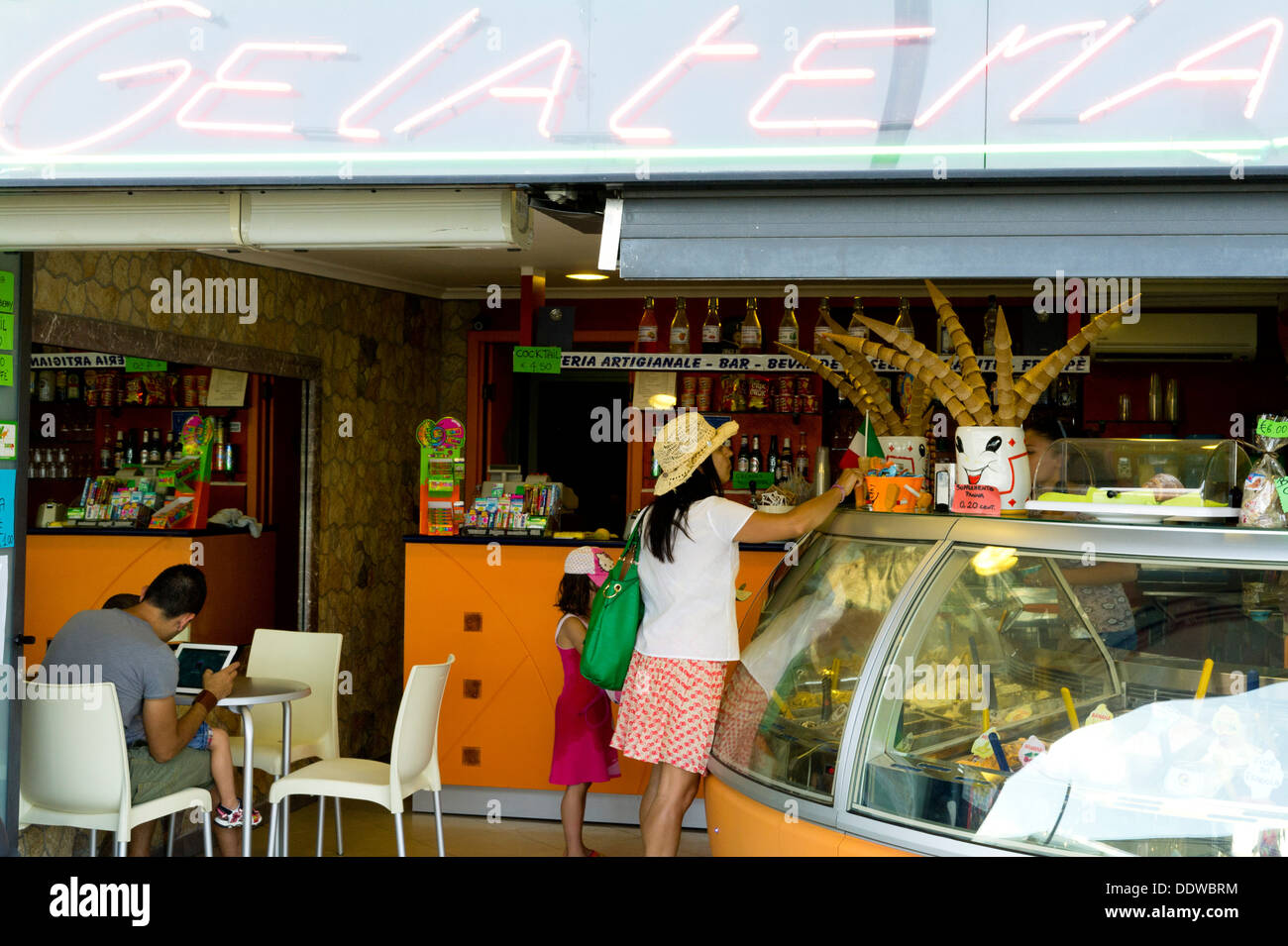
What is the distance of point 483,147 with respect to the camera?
2.78m

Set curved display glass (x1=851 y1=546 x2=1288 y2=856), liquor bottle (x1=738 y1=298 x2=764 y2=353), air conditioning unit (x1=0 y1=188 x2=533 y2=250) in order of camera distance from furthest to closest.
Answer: liquor bottle (x1=738 y1=298 x2=764 y2=353), air conditioning unit (x1=0 y1=188 x2=533 y2=250), curved display glass (x1=851 y1=546 x2=1288 y2=856)

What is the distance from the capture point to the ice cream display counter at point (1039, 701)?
246cm

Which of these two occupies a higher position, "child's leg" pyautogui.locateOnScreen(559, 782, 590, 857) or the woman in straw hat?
the woman in straw hat

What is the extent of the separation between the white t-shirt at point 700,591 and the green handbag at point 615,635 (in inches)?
2.9

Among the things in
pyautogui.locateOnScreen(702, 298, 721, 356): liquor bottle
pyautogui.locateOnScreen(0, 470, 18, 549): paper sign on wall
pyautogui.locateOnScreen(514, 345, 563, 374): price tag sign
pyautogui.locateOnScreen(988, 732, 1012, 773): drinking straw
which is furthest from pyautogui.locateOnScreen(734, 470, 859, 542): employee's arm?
pyautogui.locateOnScreen(702, 298, 721, 356): liquor bottle

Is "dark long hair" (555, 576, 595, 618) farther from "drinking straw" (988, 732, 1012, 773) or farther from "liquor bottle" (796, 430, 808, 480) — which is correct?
"liquor bottle" (796, 430, 808, 480)

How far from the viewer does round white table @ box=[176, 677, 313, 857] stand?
398cm

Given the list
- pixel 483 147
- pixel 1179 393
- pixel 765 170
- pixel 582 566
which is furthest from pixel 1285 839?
pixel 1179 393

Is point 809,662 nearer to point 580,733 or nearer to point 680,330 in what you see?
point 580,733

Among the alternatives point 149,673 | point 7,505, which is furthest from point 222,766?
point 7,505

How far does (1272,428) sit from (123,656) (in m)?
3.45

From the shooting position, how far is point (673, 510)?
3543 mm

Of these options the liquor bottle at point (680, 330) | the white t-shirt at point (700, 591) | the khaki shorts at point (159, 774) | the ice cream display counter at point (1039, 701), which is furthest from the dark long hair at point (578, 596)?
the liquor bottle at point (680, 330)

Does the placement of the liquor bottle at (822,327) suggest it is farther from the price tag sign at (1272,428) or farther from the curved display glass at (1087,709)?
the price tag sign at (1272,428)
